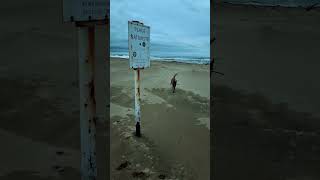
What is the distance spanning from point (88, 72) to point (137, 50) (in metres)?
2.36

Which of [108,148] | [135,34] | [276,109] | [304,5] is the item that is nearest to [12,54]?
[135,34]

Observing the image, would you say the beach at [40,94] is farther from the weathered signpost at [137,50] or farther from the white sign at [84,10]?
the white sign at [84,10]

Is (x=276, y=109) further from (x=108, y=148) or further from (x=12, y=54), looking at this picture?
(x=12, y=54)

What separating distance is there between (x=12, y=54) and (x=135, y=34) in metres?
3.09

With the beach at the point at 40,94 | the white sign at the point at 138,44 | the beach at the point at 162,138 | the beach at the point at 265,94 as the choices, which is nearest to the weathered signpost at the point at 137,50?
the white sign at the point at 138,44

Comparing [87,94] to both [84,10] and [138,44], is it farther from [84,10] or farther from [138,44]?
[138,44]

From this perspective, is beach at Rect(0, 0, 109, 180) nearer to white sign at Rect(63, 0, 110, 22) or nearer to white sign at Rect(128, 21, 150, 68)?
white sign at Rect(128, 21, 150, 68)

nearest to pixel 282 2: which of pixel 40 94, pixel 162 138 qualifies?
pixel 162 138

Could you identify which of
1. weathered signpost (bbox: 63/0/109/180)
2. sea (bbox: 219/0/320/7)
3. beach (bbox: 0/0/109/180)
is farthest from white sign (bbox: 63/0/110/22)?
sea (bbox: 219/0/320/7)

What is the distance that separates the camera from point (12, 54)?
19.5 feet

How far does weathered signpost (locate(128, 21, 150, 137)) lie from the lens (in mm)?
4188

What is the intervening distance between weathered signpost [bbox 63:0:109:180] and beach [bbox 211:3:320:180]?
173 cm

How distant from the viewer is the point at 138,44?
4367 mm

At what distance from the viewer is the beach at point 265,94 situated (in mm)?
3523
